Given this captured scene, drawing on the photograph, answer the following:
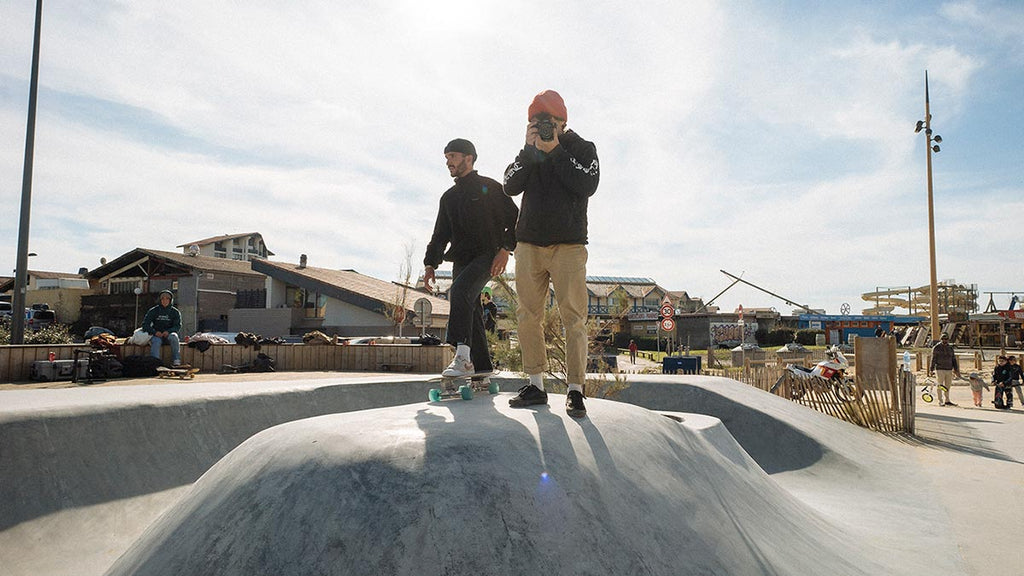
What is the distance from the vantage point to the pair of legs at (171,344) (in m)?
9.75

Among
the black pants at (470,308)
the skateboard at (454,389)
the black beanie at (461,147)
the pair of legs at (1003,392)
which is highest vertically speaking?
the black beanie at (461,147)

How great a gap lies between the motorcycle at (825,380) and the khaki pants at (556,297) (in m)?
8.99

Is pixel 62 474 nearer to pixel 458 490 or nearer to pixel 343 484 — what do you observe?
pixel 343 484

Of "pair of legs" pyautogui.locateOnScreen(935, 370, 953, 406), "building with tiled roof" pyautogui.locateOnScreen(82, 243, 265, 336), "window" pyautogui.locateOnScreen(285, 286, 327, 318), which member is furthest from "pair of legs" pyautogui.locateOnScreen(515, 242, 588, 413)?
"building with tiled roof" pyautogui.locateOnScreen(82, 243, 265, 336)

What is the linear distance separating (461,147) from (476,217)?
54cm

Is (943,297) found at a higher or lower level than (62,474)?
higher

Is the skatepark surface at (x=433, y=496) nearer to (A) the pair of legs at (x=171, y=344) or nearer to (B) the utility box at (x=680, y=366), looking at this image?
(A) the pair of legs at (x=171, y=344)

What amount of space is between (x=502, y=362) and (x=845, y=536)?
6410 mm

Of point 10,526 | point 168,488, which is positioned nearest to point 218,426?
point 168,488

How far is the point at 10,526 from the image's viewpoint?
11.3 feet

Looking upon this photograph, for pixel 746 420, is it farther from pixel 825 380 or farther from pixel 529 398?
pixel 529 398

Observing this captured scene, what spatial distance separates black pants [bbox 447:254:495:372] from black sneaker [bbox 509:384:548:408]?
2.09 feet

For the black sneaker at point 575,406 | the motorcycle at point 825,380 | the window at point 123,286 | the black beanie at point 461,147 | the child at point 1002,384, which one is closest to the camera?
the black sneaker at point 575,406

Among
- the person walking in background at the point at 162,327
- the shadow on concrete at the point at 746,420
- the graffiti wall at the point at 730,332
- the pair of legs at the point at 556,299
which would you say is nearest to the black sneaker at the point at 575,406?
the pair of legs at the point at 556,299
